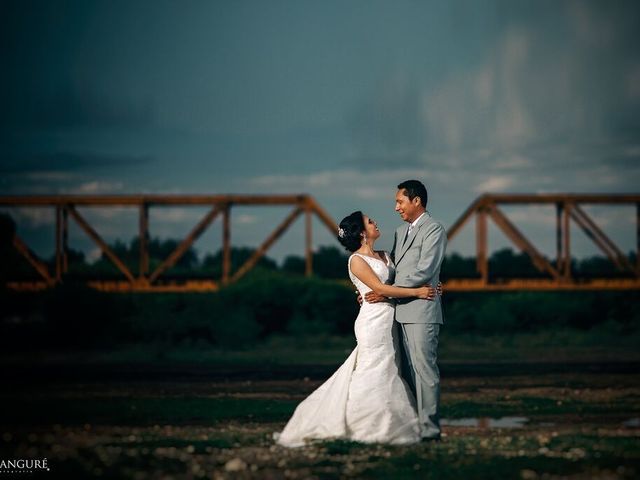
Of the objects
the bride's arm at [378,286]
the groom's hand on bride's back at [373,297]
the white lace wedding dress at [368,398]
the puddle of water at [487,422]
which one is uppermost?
the bride's arm at [378,286]

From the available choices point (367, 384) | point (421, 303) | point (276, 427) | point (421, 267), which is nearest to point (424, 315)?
point (421, 303)

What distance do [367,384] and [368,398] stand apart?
0.14 meters

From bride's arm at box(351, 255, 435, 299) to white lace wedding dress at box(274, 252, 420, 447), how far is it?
81mm

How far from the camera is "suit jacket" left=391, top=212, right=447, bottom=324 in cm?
1143

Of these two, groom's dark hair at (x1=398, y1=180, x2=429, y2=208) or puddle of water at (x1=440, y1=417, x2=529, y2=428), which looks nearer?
groom's dark hair at (x1=398, y1=180, x2=429, y2=208)

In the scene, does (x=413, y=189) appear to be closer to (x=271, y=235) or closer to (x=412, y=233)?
(x=412, y=233)

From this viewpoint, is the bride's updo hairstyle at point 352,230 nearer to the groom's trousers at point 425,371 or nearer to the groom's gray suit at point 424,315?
the groom's gray suit at point 424,315

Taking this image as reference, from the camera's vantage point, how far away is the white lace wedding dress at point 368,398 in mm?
11492

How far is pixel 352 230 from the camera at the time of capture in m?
11.8

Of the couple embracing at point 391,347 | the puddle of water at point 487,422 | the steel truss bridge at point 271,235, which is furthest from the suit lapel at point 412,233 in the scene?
the steel truss bridge at point 271,235

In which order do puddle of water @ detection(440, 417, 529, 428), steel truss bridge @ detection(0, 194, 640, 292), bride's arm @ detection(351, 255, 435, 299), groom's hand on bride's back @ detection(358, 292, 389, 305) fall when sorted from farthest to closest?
steel truss bridge @ detection(0, 194, 640, 292) → puddle of water @ detection(440, 417, 529, 428) → groom's hand on bride's back @ detection(358, 292, 389, 305) → bride's arm @ detection(351, 255, 435, 299)

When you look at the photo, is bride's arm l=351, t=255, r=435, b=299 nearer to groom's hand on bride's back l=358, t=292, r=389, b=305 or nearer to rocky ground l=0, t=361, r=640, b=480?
groom's hand on bride's back l=358, t=292, r=389, b=305

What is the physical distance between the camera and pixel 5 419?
48.4 ft

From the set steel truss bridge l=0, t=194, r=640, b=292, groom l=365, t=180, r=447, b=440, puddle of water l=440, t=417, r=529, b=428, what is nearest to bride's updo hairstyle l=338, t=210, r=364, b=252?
groom l=365, t=180, r=447, b=440
